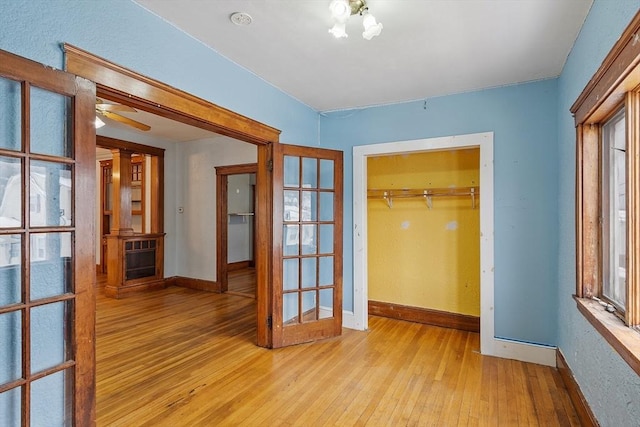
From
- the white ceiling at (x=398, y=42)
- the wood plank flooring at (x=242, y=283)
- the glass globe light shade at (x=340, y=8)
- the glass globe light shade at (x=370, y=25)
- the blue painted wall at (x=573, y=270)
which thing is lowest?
the wood plank flooring at (x=242, y=283)

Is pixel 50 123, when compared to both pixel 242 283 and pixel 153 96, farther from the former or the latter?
pixel 242 283

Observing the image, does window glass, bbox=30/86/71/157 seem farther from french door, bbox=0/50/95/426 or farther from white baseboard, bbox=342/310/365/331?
white baseboard, bbox=342/310/365/331

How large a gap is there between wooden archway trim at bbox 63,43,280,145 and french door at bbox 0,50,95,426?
10 centimetres

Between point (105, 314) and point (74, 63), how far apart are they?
3.66 m

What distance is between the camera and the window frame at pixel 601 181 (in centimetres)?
142

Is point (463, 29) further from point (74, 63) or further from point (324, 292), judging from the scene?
point (324, 292)

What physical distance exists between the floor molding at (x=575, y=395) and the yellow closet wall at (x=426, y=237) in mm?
1083

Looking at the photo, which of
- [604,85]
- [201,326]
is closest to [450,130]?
[604,85]

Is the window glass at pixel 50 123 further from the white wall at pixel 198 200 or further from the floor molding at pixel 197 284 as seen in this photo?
the floor molding at pixel 197 284

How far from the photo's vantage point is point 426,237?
3951 mm

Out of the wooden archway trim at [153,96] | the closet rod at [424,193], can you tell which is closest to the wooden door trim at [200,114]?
the wooden archway trim at [153,96]

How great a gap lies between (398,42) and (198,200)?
14.6 ft

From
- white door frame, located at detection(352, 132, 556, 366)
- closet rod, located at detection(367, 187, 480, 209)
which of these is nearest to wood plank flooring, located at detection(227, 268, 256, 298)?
closet rod, located at detection(367, 187, 480, 209)

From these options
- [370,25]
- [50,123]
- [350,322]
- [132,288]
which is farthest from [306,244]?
[132,288]
